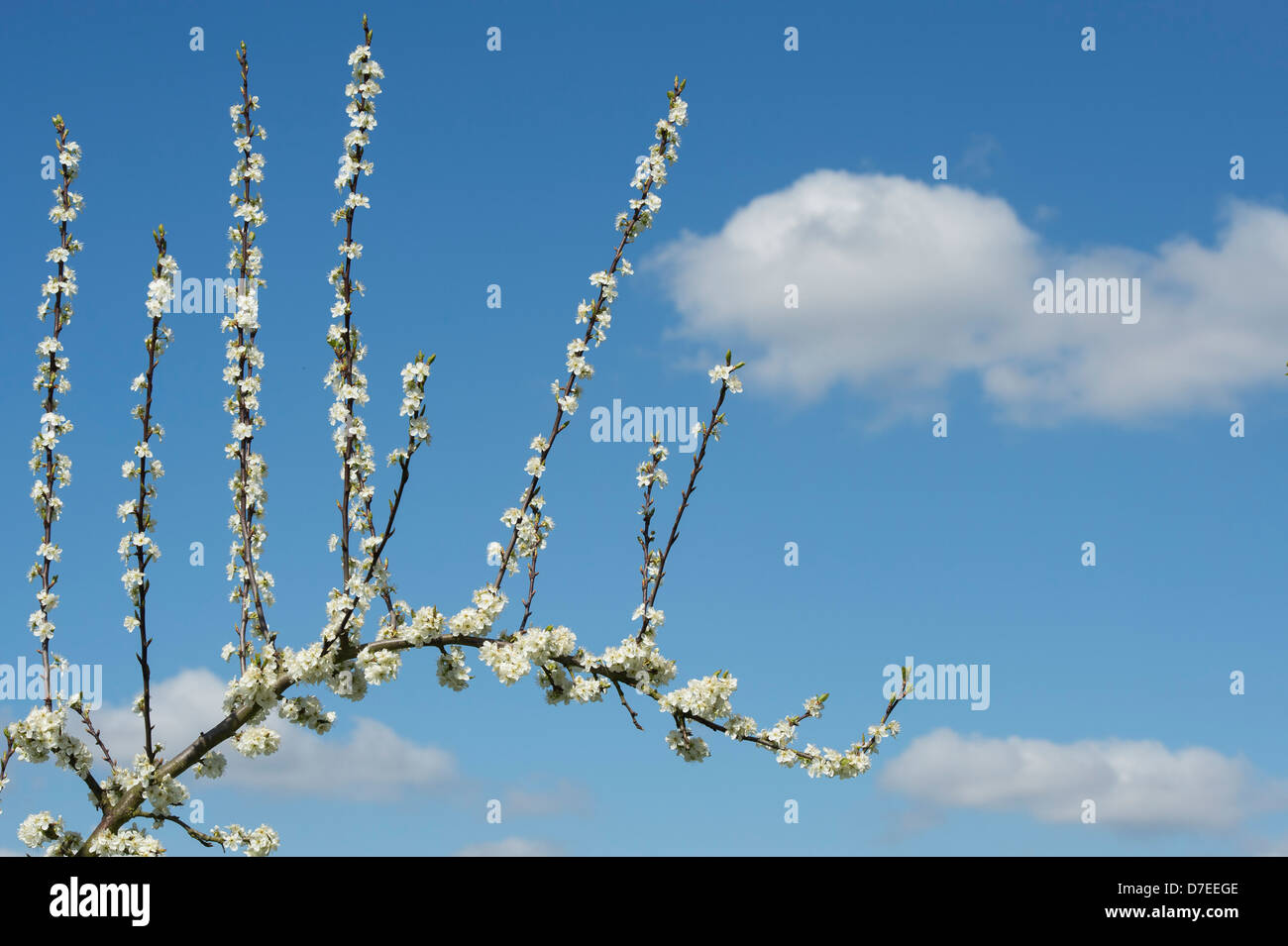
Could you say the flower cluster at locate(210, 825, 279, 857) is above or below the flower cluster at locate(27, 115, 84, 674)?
below

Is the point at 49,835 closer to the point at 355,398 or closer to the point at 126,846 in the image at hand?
the point at 126,846

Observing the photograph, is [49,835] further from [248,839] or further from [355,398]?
[355,398]

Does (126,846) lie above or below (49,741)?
below

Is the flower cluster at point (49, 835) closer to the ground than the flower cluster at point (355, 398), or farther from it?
closer to the ground

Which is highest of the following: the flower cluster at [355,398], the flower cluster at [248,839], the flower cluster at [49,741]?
the flower cluster at [355,398]

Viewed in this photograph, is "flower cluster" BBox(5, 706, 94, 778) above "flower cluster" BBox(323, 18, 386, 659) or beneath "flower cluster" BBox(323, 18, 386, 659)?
beneath

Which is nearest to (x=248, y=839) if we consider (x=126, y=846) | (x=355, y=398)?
(x=126, y=846)

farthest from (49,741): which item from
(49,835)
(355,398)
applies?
(355,398)

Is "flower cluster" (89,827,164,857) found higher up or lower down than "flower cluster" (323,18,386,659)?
lower down

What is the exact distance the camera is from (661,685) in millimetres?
7508

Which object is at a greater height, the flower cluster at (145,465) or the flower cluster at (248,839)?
the flower cluster at (145,465)

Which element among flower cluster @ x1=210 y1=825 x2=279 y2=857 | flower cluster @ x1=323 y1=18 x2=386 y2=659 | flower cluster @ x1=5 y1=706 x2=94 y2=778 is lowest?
flower cluster @ x1=210 y1=825 x2=279 y2=857
